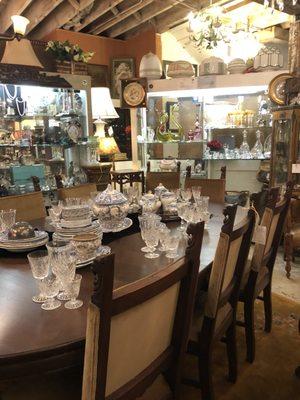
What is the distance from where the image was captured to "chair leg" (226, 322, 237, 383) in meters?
1.87

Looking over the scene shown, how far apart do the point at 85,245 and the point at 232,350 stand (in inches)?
38.4

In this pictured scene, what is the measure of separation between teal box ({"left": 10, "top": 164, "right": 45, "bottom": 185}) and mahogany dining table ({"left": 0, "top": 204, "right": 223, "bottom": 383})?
8.51 feet

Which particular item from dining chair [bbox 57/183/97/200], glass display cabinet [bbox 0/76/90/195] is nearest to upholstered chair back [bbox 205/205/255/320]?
dining chair [bbox 57/183/97/200]

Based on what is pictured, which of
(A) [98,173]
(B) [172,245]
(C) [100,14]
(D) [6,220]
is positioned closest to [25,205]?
(D) [6,220]

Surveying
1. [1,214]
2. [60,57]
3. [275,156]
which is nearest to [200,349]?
[1,214]

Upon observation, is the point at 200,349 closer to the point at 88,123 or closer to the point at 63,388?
the point at 63,388

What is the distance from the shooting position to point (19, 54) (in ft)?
15.4

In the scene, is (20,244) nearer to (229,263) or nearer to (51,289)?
(51,289)

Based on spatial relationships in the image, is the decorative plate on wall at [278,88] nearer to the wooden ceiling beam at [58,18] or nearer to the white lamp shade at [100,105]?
the white lamp shade at [100,105]

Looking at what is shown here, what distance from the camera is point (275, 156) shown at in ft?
13.6

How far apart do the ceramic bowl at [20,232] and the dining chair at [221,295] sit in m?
0.94

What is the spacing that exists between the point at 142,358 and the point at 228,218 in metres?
0.62

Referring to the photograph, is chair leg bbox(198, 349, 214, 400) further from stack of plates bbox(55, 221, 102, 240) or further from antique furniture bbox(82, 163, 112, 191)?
antique furniture bbox(82, 163, 112, 191)

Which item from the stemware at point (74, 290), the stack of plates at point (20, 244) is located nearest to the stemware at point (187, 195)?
the stack of plates at point (20, 244)
